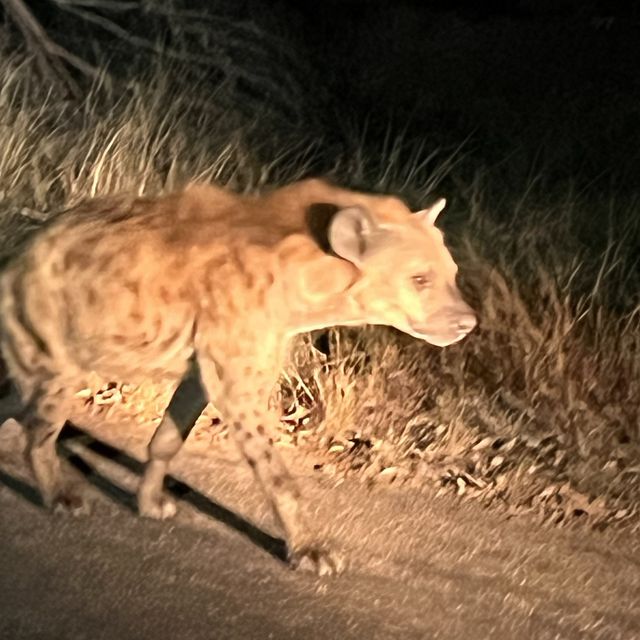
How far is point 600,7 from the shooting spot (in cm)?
964

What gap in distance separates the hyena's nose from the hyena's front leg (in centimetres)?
69

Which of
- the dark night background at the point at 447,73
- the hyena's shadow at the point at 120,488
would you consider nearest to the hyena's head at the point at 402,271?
the hyena's shadow at the point at 120,488

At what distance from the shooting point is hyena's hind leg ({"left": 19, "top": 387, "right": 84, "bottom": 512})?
451cm

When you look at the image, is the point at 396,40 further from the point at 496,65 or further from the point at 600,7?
the point at 600,7

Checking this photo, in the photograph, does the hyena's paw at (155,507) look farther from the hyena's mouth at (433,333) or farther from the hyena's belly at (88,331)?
the hyena's mouth at (433,333)

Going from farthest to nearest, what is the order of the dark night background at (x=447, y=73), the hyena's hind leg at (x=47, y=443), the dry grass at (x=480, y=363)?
the dark night background at (x=447, y=73), the dry grass at (x=480, y=363), the hyena's hind leg at (x=47, y=443)

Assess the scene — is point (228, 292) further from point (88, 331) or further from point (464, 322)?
point (464, 322)

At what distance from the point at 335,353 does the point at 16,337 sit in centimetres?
210

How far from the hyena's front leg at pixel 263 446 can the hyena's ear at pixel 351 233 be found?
0.53m

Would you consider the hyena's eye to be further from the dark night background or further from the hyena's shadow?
the dark night background

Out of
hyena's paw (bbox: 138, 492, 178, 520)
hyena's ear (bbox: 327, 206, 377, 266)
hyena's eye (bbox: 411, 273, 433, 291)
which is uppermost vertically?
hyena's ear (bbox: 327, 206, 377, 266)

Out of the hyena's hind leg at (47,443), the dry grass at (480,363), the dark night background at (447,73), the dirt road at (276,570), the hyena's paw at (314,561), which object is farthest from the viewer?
the dark night background at (447,73)

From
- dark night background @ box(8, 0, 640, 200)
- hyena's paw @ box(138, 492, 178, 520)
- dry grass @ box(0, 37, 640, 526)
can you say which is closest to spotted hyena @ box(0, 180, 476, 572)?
hyena's paw @ box(138, 492, 178, 520)

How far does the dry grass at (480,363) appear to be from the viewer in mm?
5465
